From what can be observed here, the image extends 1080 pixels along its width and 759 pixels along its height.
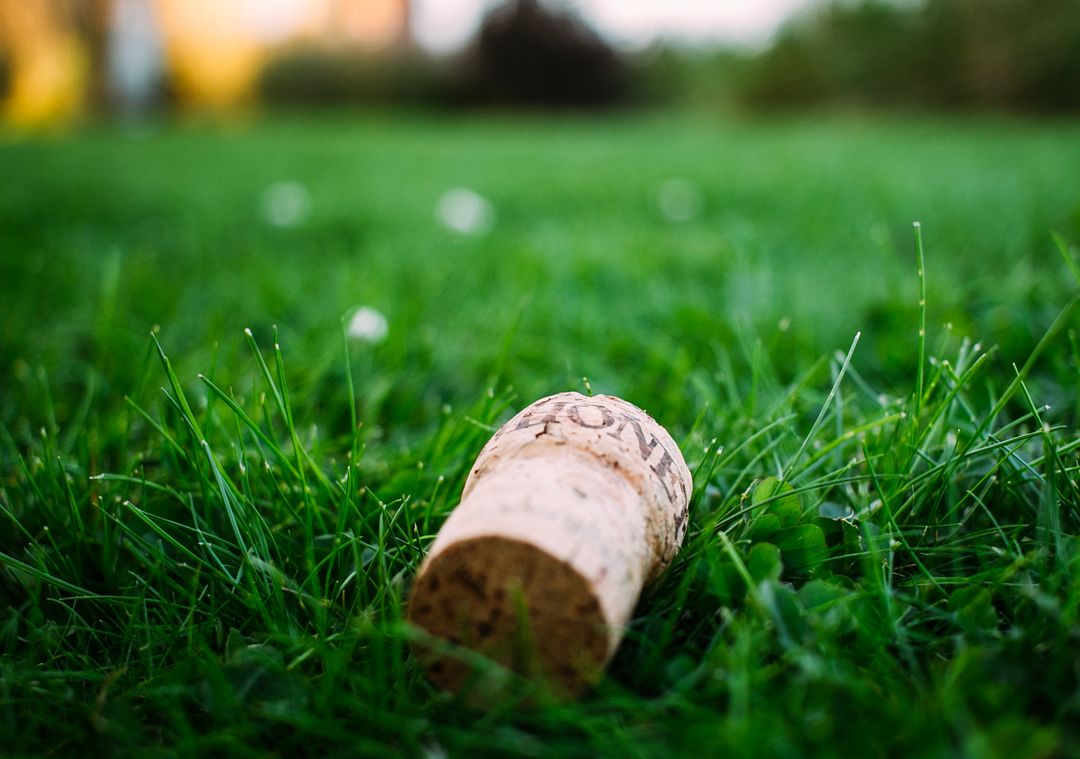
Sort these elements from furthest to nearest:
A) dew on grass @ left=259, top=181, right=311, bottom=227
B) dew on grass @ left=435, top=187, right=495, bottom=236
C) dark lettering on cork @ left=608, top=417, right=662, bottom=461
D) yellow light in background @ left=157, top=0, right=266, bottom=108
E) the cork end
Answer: yellow light in background @ left=157, top=0, right=266, bottom=108 < dew on grass @ left=259, top=181, right=311, bottom=227 < dew on grass @ left=435, top=187, right=495, bottom=236 < dark lettering on cork @ left=608, top=417, right=662, bottom=461 < the cork end

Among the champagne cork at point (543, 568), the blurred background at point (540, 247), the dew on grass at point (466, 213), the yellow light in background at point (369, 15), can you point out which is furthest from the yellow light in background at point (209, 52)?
the champagne cork at point (543, 568)

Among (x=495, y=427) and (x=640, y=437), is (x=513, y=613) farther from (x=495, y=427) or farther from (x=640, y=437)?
(x=495, y=427)

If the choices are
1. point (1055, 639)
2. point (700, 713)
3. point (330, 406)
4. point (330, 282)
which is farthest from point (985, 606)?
point (330, 282)

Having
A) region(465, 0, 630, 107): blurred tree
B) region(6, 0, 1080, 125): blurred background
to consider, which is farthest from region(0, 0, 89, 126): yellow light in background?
region(465, 0, 630, 107): blurred tree

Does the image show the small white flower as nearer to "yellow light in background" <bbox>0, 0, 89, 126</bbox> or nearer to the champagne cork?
the champagne cork

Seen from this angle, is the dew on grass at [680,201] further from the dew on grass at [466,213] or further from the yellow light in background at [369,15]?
the yellow light in background at [369,15]

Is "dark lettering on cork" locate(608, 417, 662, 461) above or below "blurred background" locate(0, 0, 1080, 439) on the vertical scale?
above
